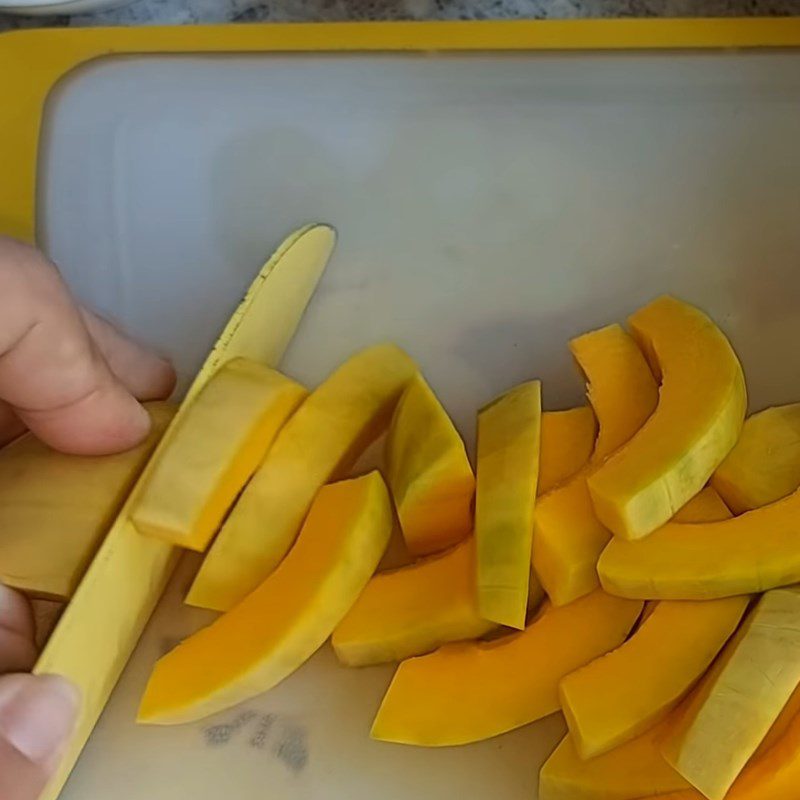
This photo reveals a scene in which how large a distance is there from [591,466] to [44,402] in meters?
0.36

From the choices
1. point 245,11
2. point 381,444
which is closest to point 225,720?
point 381,444

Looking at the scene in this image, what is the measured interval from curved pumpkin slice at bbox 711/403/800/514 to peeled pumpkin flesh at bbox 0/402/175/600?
1.24 feet

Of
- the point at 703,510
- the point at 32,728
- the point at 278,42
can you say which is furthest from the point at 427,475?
the point at 278,42

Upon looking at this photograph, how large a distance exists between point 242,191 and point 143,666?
0.39 metres

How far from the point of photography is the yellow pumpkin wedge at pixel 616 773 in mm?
733

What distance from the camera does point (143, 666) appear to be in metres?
0.85

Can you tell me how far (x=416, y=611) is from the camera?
0.79m

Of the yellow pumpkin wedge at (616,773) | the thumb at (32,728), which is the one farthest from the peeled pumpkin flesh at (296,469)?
the yellow pumpkin wedge at (616,773)

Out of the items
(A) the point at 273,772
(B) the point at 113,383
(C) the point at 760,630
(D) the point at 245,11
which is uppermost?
(D) the point at 245,11

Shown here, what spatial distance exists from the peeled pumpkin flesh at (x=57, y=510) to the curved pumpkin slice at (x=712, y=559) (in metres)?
0.32

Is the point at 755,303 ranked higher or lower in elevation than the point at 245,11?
lower

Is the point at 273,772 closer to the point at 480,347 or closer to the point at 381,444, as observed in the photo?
the point at 381,444

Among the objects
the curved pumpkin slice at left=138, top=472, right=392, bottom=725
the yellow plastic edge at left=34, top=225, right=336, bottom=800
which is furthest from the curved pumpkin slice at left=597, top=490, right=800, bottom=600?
the yellow plastic edge at left=34, top=225, right=336, bottom=800

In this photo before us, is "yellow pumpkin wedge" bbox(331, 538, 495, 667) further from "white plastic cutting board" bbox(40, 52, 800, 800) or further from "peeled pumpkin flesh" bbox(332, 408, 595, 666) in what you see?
"white plastic cutting board" bbox(40, 52, 800, 800)
